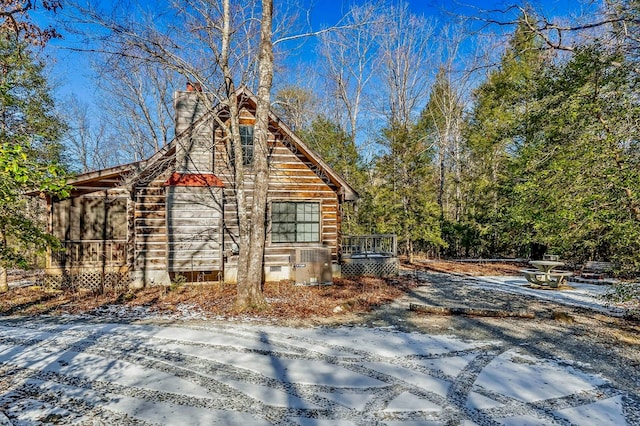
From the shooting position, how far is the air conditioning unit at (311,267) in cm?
1182

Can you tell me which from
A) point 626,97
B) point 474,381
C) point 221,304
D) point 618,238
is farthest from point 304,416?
point 626,97

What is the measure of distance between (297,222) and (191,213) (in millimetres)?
3772

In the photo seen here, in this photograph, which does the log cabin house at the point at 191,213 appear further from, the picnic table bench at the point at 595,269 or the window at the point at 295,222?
the picnic table bench at the point at 595,269

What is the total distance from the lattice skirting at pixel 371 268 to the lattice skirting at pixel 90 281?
8.16 meters

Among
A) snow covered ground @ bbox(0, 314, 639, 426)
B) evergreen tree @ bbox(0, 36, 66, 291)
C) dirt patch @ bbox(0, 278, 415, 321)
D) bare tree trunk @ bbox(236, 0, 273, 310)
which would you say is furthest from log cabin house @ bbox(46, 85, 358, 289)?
snow covered ground @ bbox(0, 314, 639, 426)

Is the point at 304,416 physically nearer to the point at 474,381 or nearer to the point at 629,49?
the point at 474,381

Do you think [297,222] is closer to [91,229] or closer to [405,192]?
[91,229]

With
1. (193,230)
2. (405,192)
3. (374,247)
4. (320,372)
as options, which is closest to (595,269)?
A: (405,192)

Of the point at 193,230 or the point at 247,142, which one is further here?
the point at 247,142

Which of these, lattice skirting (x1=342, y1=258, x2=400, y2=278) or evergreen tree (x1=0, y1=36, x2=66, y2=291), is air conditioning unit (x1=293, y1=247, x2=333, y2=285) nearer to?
lattice skirting (x1=342, y1=258, x2=400, y2=278)

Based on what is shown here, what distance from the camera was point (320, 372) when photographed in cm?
512

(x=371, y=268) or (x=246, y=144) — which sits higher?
(x=246, y=144)

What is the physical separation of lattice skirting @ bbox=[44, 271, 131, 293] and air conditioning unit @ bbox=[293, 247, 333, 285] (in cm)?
560

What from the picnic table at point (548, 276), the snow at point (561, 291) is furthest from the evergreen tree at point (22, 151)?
the picnic table at point (548, 276)
